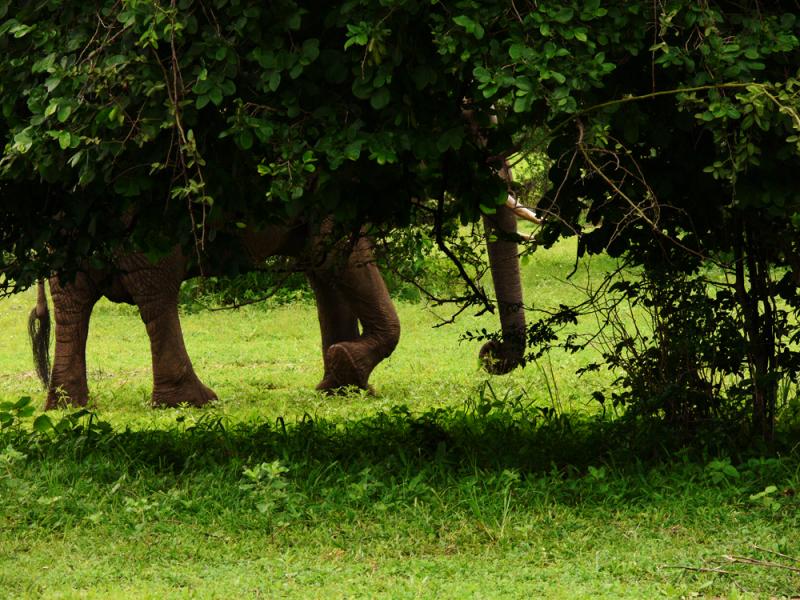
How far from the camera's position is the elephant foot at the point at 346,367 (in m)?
11.6

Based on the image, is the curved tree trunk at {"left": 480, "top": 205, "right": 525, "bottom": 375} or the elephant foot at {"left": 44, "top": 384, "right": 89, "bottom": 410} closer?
the curved tree trunk at {"left": 480, "top": 205, "right": 525, "bottom": 375}

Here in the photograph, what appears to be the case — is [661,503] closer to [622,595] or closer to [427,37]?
Answer: [622,595]

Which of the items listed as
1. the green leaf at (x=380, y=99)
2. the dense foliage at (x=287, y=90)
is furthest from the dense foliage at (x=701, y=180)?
the green leaf at (x=380, y=99)

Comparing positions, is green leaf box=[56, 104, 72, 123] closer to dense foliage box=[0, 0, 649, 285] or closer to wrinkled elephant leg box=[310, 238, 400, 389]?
dense foliage box=[0, 0, 649, 285]

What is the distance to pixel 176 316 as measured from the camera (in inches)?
443

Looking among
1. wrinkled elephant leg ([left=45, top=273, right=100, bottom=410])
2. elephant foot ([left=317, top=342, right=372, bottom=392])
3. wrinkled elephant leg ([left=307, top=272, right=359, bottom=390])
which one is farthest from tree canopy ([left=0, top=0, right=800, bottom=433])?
wrinkled elephant leg ([left=307, top=272, right=359, bottom=390])

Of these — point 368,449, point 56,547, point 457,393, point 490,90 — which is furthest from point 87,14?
point 457,393

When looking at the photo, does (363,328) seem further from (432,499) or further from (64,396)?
(432,499)

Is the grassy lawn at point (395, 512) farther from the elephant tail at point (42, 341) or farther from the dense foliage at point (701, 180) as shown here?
the elephant tail at point (42, 341)

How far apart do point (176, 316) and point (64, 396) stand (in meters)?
1.16

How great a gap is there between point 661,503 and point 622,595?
1246mm

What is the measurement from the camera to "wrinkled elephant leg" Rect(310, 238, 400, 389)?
38.4 ft

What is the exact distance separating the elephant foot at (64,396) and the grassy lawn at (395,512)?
3511mm

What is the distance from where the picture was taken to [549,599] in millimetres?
4789
